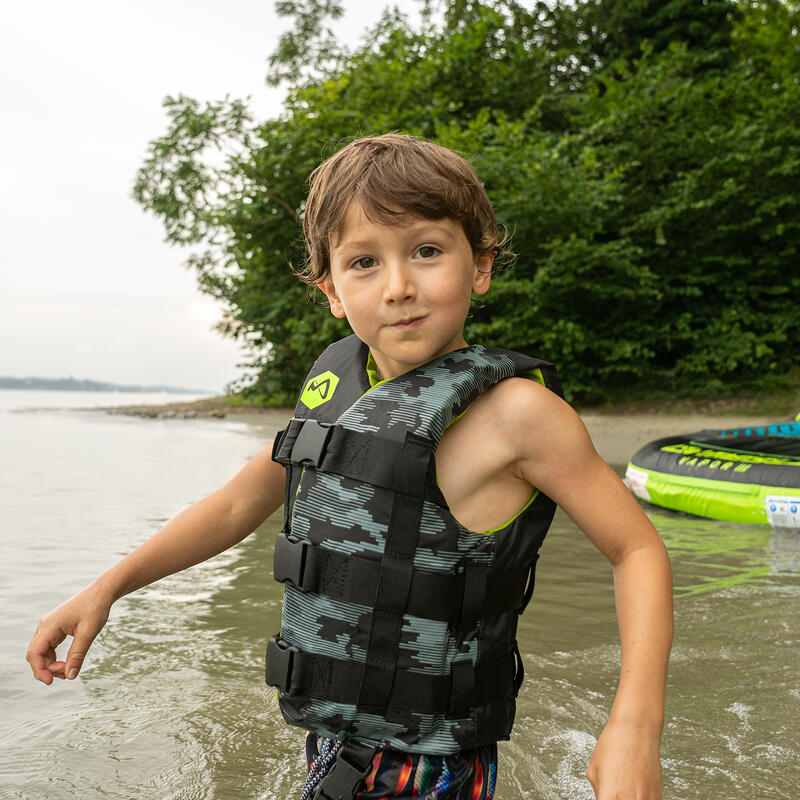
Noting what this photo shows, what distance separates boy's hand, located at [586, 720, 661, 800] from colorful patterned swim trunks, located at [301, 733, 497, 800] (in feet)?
1.11

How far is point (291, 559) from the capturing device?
1.58 metres

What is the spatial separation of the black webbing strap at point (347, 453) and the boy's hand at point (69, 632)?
0.50m

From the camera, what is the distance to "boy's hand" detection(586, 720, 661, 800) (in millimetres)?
1207

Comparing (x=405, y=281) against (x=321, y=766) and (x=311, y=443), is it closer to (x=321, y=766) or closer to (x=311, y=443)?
(x=311, y=443)

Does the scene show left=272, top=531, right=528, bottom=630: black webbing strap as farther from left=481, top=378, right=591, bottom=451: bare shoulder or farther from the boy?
left=481, top=378, right=591, bottom=451: bare shoulder

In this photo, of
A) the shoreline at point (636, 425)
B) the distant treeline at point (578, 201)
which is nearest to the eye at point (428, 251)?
the shoreline at point (636, 425)

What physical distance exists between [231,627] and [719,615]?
240 cm

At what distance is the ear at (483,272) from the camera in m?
1.69

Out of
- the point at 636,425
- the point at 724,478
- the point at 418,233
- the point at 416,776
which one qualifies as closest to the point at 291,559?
the point at 416,776

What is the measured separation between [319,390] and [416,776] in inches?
32.5

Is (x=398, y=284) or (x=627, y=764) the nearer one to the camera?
(x=627, y=764)

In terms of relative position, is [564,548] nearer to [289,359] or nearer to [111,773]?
[111,773]

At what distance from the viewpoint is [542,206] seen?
14477 millimetres

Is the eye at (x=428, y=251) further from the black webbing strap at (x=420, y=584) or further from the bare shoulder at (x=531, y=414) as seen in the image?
the black webbing strap at (x=420, y=584)
